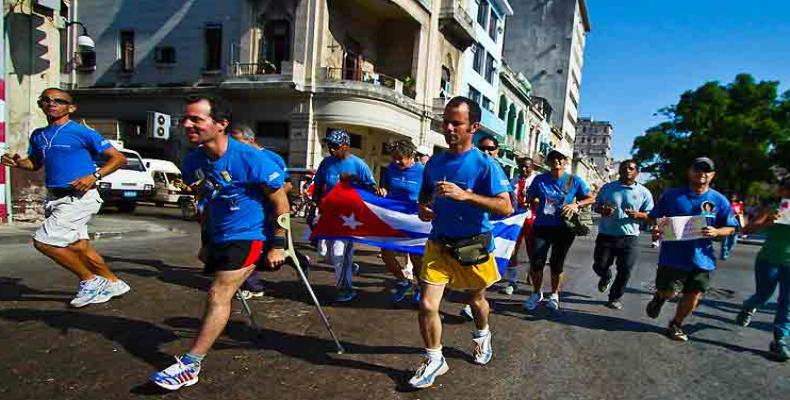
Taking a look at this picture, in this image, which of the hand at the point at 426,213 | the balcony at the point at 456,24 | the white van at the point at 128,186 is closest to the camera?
the hand at the point at 426,213

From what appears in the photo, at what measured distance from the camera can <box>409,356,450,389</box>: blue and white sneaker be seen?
3.04 m

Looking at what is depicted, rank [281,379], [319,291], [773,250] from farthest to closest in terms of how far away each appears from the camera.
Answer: [319,291] < [773,250] < [281,379]

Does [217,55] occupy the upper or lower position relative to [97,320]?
upper

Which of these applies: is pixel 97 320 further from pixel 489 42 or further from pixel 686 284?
pixel 489 42

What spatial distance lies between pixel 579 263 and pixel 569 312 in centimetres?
445

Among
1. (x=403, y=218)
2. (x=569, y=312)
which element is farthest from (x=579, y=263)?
(x=403, y=218)

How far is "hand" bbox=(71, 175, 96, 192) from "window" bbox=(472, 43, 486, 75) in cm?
2868

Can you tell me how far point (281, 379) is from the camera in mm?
3098

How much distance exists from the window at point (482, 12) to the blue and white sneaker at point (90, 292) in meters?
30.2

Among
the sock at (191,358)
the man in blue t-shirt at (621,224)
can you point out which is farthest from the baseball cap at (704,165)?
the sock at (191,358)

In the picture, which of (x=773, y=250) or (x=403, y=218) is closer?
(x=773, y=250)

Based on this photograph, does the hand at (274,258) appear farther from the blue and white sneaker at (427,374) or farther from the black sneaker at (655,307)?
the black sneaker at (655,307)

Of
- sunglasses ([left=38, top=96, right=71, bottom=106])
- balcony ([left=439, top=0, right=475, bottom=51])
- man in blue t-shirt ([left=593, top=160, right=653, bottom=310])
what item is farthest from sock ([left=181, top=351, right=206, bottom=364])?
balcony ([left=439, top=0, right=475, bottom=51])

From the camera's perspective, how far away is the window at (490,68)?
32.8 m
